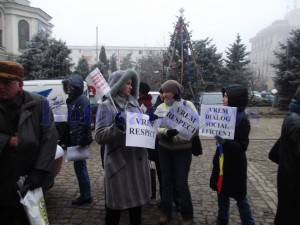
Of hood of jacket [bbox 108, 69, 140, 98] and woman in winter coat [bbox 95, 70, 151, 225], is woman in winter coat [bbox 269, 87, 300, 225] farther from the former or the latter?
→ hood of jacket [bbox 108, 69, 140, 98]

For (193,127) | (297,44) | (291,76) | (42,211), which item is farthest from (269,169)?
(297,44)

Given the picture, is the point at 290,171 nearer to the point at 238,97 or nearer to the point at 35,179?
the point at 238,97

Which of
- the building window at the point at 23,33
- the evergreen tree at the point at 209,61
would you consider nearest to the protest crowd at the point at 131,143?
the evergreen tree at the point at 209,61

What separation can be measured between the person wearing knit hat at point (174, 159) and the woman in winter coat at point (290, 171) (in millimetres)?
1352

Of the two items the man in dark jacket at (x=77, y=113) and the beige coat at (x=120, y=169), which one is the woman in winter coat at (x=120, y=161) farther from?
the man in dark jacket at (x=77, y=113)

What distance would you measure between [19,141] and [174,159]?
219 cm

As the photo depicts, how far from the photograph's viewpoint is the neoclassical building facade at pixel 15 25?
1351 inches

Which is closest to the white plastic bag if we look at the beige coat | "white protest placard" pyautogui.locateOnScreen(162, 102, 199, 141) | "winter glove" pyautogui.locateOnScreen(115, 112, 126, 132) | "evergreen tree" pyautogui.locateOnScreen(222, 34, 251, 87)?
the beige coat

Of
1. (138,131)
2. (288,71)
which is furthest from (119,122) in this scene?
(288,71)

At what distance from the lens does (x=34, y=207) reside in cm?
247

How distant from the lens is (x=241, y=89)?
12.5 feet

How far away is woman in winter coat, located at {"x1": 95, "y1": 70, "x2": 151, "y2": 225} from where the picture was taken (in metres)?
3.15

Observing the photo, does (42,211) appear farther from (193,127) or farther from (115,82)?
(193,127)

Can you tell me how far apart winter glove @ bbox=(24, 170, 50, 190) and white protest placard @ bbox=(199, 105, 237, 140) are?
200 centimetres
